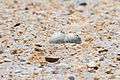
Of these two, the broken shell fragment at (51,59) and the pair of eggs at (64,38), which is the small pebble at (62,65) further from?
the pair of eggs at (64,38)

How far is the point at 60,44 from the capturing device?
122 inches

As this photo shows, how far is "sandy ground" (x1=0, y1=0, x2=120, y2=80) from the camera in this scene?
263 cm

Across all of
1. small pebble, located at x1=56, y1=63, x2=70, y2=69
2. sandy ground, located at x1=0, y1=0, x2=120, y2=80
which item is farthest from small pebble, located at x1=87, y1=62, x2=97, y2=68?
small pebble, located at x1=56, y1=63, x2=70, y2=69

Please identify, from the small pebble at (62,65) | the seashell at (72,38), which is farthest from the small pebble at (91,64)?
the seashell at (72,38)

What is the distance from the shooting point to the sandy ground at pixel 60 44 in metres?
2.63

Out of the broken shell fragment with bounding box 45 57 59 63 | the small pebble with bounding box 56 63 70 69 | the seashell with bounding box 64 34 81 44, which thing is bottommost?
the small pebble with bounding box 56 63 70 69

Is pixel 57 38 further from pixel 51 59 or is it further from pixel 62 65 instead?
pixel 62 65

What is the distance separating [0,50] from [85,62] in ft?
2.09

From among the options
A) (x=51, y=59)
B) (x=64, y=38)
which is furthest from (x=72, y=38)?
(x=51, y=59)

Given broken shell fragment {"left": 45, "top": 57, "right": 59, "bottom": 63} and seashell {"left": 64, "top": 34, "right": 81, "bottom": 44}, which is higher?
seashell {"left": 64, "top": 34, "right": 81, "bottom": 44}

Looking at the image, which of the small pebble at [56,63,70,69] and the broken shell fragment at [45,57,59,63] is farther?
the broken shell fragment at [45,57,59,63]

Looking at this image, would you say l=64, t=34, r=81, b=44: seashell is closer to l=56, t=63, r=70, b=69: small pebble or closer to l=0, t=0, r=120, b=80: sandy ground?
l=0, t=0, r=120, b=80: sandy ground

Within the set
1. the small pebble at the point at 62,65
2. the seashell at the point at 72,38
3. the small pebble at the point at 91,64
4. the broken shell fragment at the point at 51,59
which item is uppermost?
the seashell at the point at 72,38

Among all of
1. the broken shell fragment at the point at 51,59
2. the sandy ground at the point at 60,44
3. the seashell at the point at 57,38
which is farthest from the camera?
the seashell at the point at 57,38
